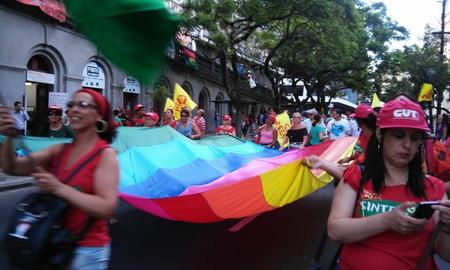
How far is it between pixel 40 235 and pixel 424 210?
5.51 ft

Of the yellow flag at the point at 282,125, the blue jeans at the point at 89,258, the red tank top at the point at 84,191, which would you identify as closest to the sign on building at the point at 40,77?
the yellow flag at the point at 282,125

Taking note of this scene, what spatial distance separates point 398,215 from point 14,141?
1.98 meters

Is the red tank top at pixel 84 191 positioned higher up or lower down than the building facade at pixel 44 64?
lower down

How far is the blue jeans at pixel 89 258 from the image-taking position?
2346 mm

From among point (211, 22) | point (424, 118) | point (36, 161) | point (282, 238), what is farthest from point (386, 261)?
point (211, 22)

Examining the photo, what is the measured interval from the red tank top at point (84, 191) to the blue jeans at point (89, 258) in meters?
0.03

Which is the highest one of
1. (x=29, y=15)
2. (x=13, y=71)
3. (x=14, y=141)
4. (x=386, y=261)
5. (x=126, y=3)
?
(x=29, y=15)

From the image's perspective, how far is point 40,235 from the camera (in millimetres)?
2152

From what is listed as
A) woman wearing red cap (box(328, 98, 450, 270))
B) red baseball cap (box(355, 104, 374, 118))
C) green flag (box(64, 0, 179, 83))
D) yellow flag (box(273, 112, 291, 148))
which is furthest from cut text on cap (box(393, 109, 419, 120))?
yellow flag (box(273, 112, 291, 148))

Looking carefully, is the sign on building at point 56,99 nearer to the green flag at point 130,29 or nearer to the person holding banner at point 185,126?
the person holding banner at point 185,126

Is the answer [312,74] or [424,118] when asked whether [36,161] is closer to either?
[424,118]

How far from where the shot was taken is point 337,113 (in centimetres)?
1345

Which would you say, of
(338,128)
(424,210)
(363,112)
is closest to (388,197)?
(424,210)

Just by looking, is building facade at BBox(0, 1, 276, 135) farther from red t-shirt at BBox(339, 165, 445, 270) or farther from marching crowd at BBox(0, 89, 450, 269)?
red t-shirt at BBox(339, 165, 445, 270)
